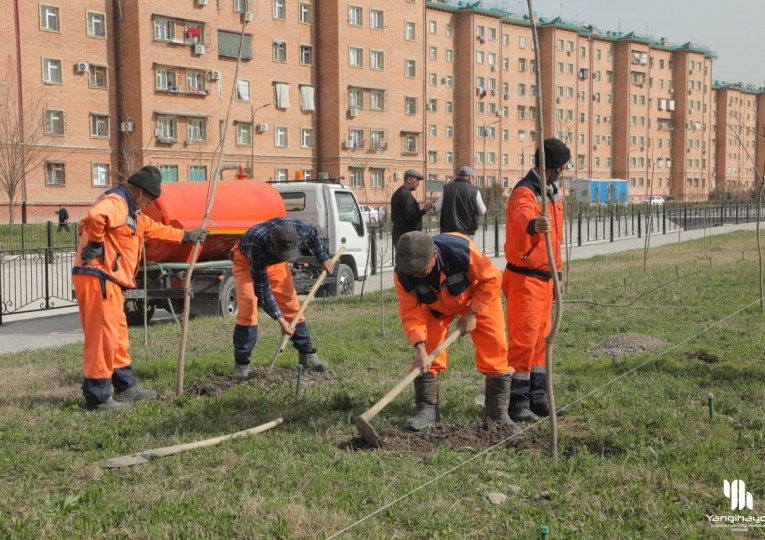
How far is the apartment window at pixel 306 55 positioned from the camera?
54.2m

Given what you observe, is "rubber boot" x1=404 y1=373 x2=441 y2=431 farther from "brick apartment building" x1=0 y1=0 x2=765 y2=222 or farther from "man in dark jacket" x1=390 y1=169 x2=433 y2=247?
"brick apartment building" x1=0 y1=0 x2=765 y2=222

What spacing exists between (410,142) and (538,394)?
56.8 metres

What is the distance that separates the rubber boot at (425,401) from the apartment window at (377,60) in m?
53.2

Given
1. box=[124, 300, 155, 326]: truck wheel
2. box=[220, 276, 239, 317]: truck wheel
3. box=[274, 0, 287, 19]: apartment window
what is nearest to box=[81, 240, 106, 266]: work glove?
box=[220, 276, 239, 317]: truck wheel

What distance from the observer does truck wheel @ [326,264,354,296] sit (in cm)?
1476

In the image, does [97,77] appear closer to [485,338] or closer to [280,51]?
[280,51]

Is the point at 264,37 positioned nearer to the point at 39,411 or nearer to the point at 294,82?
the point at 294,82

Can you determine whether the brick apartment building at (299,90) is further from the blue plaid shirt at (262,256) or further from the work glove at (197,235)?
the work glove at (197,235)

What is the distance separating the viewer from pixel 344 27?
5431 cm

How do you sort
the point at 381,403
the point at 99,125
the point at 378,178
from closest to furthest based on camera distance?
1. the point at 381,403
2. the point at 99,125
3. the point at 378,178

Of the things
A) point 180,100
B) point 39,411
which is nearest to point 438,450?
point 39,411

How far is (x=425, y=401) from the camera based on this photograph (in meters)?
5.62

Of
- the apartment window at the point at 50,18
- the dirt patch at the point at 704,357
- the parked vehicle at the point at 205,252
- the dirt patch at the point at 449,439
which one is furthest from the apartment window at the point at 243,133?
the dirt patch at the point at 449,439

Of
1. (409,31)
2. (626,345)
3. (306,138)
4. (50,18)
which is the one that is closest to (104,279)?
(626,345)
